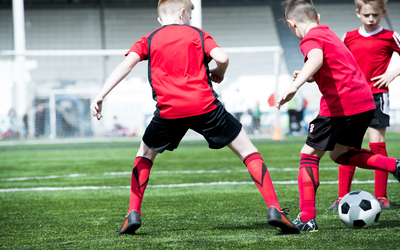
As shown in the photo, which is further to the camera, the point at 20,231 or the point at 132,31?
the point at 132,31

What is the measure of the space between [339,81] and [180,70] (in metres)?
0.93

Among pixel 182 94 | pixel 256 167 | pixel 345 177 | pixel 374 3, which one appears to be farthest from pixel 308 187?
pixel 374 3

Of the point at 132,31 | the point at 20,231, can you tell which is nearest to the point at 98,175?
the point at 20,231

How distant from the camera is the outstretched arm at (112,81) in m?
2.51

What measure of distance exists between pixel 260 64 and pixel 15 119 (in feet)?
27.7

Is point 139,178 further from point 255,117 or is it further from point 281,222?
point 255,117

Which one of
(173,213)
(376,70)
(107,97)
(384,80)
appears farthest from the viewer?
(107,97)

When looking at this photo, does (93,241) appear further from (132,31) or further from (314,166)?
(132,31)

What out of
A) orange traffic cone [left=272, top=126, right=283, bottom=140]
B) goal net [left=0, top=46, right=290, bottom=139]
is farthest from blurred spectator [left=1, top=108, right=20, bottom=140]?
orange traffic cone [left=272, top=126, right=283, bottom=140]

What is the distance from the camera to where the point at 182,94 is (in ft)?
8.34

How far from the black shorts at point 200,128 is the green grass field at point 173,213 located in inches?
21.0

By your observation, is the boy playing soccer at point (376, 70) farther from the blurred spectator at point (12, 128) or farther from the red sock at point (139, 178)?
the blurred spectator at point (12, 128)

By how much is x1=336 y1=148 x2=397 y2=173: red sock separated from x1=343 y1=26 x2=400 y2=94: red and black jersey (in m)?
0.77

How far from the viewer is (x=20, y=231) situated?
277 cm
